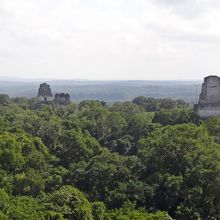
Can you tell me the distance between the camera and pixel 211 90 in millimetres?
54688

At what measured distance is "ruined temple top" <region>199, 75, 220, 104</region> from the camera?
179 feet

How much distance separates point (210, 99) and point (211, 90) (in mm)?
1016

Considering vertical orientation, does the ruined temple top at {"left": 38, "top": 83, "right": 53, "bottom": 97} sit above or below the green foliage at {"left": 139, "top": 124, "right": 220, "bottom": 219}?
above

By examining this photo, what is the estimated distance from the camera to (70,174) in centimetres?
3919

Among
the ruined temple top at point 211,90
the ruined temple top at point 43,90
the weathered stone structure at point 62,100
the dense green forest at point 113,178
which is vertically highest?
the ruined temple top at point 211,90

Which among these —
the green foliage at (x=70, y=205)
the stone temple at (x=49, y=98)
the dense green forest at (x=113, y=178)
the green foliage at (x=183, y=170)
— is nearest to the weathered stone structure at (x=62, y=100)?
the stone temple at (x=49, y=98)

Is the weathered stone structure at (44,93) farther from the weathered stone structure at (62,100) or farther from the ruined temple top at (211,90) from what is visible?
the ruined temple top at (211,90)

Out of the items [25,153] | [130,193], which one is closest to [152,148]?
[130,193]

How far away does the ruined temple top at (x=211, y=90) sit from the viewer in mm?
54438

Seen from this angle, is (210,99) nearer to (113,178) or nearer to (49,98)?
(113,178)

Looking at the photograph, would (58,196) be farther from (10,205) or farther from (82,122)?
(82,122)

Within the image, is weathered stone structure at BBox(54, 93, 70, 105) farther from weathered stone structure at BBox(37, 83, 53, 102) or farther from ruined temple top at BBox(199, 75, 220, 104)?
ruined temple top at BBox(199, 75, 220, 104)

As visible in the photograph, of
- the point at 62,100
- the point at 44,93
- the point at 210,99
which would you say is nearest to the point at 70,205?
the point at 210,99

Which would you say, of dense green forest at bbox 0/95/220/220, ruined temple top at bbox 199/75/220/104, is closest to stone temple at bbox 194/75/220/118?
ruined temple top at bbox 199/75/220/104
